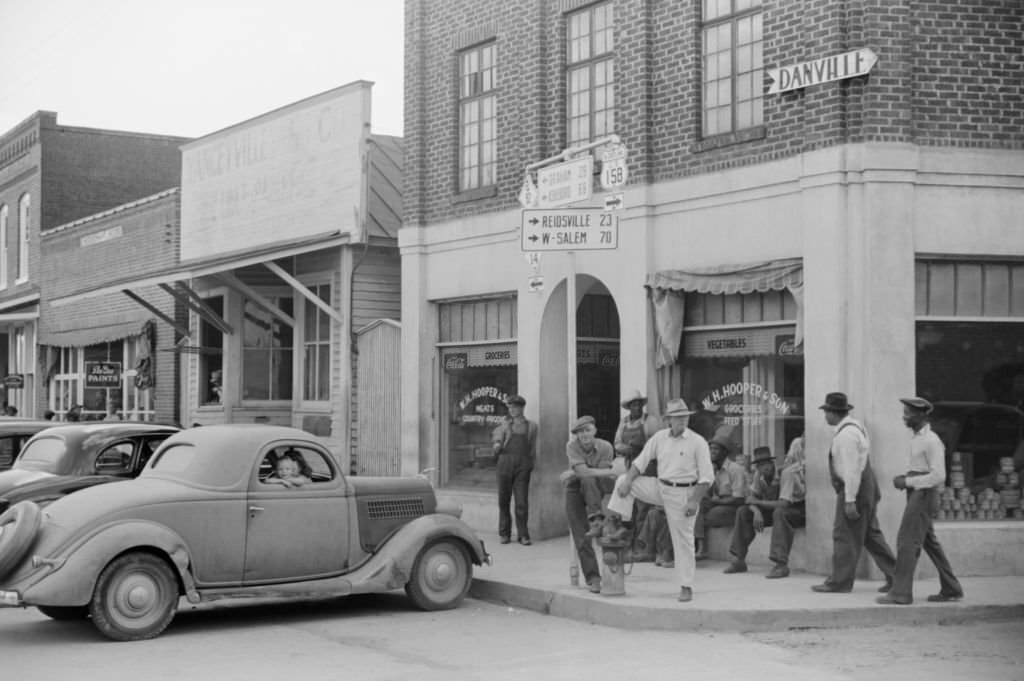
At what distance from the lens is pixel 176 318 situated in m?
27.8

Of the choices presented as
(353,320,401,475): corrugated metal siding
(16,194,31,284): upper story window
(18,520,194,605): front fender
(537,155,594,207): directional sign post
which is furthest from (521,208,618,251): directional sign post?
(16,194,31,284): upper story window

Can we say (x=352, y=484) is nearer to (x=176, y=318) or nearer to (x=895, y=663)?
(x=895, y=663)

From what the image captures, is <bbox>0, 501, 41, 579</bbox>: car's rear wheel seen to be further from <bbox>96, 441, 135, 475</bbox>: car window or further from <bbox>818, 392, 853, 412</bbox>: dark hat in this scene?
<bbox>818, 392, 853, 412</bbox>: dark hat

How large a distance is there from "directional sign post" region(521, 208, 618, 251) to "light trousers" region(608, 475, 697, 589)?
84.6 inches

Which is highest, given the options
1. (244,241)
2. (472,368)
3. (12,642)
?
(244,241)

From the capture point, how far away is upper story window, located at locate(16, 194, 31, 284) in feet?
127

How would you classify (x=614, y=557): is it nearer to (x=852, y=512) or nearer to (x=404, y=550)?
(x=404, y=550)

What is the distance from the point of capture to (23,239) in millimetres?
39344

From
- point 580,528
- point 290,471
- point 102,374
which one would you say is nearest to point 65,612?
point 290,471

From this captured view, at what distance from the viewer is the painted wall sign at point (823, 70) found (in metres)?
13.6

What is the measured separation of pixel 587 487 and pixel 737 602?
198cm

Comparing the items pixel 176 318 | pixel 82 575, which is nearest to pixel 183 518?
pixel 82 575

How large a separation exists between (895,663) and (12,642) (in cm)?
659

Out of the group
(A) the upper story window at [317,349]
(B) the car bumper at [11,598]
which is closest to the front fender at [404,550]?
(B) the car bumper at [11,598]
